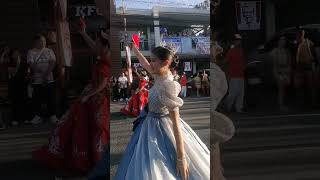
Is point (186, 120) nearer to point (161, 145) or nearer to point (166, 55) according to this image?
point (161, 145)

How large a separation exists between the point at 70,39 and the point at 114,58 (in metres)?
0.32

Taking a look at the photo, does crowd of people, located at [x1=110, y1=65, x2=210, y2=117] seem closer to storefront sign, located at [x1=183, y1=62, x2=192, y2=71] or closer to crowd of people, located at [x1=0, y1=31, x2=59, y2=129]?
storefront sign, located at [x1=183, y1=62, x2=192, y2=71]

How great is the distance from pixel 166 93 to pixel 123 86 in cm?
34

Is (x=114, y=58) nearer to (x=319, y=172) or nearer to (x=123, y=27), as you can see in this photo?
(x=123, y=27)

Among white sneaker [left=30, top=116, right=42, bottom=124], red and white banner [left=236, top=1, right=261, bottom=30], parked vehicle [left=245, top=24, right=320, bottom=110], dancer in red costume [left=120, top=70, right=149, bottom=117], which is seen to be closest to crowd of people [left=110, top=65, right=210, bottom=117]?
dancer in red costume [left=120, top=70, right=149, bottom=117]

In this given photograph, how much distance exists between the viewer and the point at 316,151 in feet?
10.1

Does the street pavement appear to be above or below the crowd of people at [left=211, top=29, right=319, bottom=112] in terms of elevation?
below

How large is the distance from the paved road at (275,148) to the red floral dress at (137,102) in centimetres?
59

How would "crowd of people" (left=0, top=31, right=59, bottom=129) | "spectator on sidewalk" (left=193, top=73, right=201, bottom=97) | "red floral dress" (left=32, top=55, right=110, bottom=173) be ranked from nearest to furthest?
1. "spectator on sidewalk" (left=193, top=73, right=201, bottom=97)
2. "crowd of people" (left=0, top=31, right=59, bottom=129)
3. "red floral dress" (left=32, top=55, right=110, bottom=173)

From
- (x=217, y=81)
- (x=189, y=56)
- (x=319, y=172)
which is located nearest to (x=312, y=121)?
(x=319, y=172)

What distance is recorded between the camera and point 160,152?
2926 millimetres

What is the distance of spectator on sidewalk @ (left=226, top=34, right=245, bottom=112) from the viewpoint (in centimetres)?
301

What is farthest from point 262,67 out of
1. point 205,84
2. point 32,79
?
point 32,79

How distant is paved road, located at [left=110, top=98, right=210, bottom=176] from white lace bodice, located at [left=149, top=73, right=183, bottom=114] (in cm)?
8
